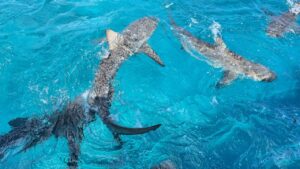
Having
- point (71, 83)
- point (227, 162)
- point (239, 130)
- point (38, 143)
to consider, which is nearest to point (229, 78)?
point (239, 130)

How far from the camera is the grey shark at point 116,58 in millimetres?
6776

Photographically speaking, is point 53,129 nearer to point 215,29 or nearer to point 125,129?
point 125,129

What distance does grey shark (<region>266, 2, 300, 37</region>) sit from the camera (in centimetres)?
Answer: 945

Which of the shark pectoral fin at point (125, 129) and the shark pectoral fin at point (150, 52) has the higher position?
the shark pectoral fin at point (150, 52)

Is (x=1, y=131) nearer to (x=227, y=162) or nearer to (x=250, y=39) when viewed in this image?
(x=227, y=162)

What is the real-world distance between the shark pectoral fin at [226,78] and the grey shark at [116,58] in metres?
1.27

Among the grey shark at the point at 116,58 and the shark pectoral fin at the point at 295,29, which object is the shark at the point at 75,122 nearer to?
the grey shark at the point at 116,58

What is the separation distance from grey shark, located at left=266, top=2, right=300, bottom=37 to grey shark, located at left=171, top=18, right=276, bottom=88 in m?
1.55

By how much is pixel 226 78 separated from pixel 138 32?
2.31 metres

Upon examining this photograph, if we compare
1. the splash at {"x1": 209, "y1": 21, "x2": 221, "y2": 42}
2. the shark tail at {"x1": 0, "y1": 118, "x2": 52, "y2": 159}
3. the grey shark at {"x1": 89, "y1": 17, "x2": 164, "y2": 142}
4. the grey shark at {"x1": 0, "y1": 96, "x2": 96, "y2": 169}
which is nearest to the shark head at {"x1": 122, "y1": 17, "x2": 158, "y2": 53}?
the grey shark at {"x1": 89, "y1": 17, "x2": 164, "y2": 142}

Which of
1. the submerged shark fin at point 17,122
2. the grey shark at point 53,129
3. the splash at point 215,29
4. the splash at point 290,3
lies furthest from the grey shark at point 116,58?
the splash at point 290,3

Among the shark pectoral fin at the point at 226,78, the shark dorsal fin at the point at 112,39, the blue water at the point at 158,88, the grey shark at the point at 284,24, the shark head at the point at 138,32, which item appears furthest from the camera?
the grey shark at the point at 284,24

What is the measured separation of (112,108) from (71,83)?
3.42 ft

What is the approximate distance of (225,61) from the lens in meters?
8.30
